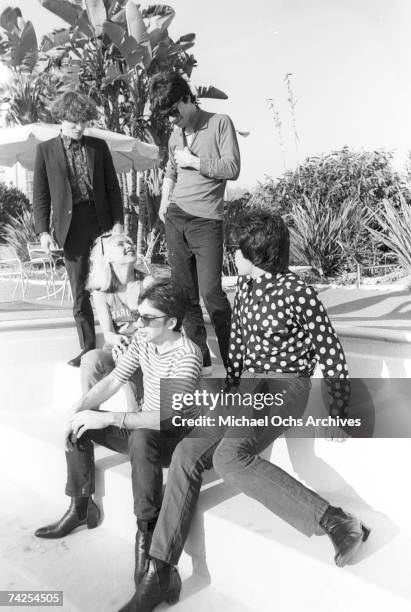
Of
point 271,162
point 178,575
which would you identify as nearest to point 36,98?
point 271,162

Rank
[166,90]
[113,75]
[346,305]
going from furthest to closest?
[113,75]
[346,305]
[166,90]

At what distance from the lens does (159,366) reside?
1987 millimetres

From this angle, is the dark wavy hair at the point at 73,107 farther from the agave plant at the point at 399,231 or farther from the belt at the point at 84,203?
the agave plant at the point at 399,231

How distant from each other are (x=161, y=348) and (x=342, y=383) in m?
0.59

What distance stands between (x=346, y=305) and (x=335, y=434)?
4357 millimetres

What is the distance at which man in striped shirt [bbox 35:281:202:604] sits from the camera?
1776 millimetres

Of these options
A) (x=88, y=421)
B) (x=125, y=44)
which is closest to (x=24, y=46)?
(x=125, y=44)

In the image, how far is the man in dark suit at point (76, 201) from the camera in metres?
2.82

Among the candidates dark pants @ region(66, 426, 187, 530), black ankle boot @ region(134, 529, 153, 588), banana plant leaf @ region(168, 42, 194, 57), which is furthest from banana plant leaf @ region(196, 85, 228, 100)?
black ankle boot @ region(134, 529, 153, 588)

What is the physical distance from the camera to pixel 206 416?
1922mm

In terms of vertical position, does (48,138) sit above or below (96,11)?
below

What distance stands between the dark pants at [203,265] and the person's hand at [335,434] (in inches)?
29.7

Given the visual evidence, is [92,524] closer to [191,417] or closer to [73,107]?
[191,417]

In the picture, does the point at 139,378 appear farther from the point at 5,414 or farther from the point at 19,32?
the point at 19,32
